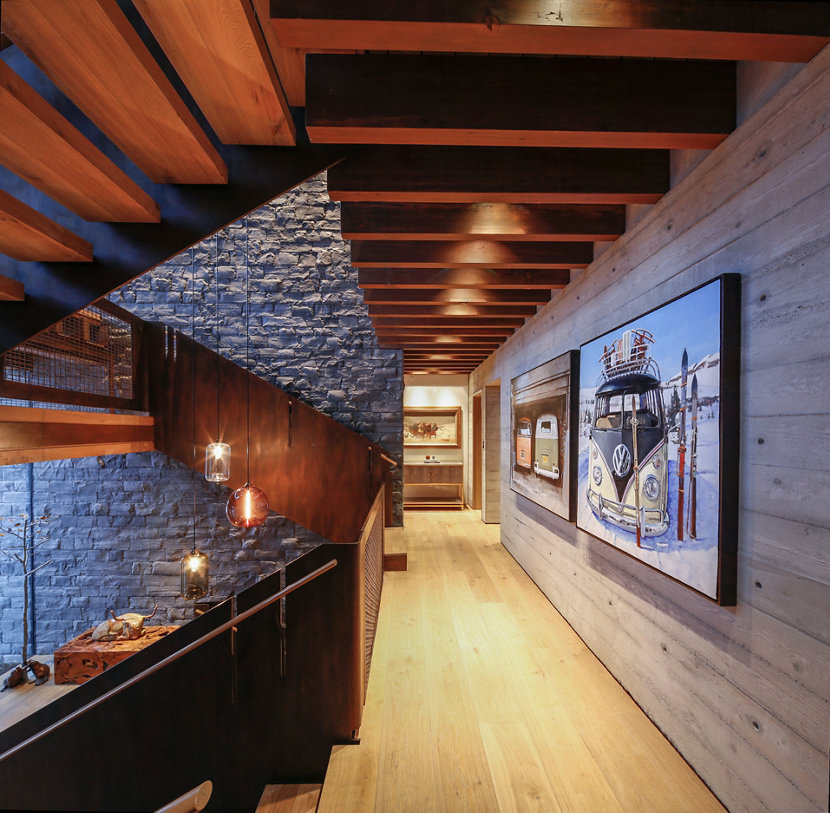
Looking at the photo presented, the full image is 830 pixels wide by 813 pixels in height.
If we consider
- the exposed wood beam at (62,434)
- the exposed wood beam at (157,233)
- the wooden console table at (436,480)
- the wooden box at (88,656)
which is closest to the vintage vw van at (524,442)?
the exposed wood beam at (157,233)

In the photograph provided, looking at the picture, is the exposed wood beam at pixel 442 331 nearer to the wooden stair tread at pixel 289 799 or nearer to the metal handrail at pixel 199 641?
the metal handrail at pixel 199 641

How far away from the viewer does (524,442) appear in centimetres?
480

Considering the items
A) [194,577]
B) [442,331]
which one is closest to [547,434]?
[442,331]

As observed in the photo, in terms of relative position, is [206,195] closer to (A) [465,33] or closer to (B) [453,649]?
(A) [465,33]

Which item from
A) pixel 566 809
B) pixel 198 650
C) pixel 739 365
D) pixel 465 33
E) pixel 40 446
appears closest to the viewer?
pixel 465 33

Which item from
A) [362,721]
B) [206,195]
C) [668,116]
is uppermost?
[668,116]

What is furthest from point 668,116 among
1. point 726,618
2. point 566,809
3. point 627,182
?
point 566,809

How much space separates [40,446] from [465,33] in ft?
14.1

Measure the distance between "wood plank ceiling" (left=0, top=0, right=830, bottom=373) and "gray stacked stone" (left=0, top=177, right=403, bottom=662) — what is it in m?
4.06

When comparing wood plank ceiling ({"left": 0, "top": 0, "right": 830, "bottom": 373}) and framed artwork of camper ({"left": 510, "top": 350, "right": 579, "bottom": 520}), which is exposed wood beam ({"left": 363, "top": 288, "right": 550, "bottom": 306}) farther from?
wood plank ceiling ({"left": 0, "top": 0, "right": 830, "bottom": 373})

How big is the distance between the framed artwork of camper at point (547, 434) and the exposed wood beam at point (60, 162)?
269 cm

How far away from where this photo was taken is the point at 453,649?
3314 mm

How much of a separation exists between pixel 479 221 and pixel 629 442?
143 cm

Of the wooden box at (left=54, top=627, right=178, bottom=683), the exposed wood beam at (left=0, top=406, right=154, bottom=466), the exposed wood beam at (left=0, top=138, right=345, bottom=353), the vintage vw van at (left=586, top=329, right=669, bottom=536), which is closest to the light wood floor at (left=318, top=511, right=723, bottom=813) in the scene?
the vintage vw van at (left=586, top=329, right=669, bottom=536)
